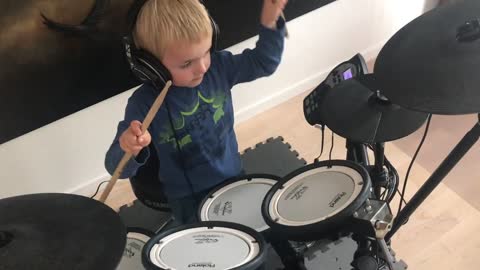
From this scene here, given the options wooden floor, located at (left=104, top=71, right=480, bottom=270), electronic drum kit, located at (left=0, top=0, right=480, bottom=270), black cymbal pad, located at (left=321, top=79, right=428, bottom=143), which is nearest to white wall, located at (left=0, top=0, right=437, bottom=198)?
wooden floor, located at (left=104, top=71, right=480, bottom=270)

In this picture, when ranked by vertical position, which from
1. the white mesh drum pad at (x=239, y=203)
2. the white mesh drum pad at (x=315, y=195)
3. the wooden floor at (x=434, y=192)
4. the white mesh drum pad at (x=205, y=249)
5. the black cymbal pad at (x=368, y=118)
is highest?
the black cymbal pad at (x=368, y=118)

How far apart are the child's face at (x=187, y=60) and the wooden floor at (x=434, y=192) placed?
2.47 feet

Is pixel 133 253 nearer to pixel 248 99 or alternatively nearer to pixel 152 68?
pixel 152 68

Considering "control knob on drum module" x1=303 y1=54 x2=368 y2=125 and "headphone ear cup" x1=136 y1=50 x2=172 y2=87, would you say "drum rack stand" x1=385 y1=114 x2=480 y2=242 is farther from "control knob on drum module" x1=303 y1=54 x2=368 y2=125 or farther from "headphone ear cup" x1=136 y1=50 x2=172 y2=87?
"headphone ear cup" x1=136 y1=50 x2=172 y2=87

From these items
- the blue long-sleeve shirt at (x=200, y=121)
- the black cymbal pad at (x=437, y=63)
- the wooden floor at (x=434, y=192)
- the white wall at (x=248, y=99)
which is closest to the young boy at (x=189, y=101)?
the blue long-sleeve shirt at (x=200, y=121)

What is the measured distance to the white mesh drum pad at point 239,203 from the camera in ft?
3.47

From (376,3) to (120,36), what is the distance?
1.01 metres

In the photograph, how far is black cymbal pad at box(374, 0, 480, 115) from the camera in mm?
785

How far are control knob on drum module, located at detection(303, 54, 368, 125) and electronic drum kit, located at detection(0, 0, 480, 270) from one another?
4 centimetres

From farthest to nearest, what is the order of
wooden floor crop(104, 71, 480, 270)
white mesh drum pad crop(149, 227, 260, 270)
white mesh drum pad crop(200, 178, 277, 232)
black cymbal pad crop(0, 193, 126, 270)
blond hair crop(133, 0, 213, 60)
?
wooden floor crop(104, 71, 480, 270) → white mesh drum pad crop(200, 178, 277, 232) → blond hair crop(133, 0, 213, 60) → white mesh drum pad crop(149, 227, 260, 270) → black cymbal pad crop(0, 193, 126, 270)

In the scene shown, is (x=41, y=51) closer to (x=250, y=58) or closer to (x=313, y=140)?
(x=250, y=58)

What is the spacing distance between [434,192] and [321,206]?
0.81m

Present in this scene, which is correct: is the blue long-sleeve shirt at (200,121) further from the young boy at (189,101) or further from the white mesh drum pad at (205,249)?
the white mesh drum pad at (205,249)

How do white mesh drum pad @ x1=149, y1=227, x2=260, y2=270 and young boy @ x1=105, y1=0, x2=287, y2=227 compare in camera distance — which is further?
young boy @ x1=105, y1=0, x2=287, y2=227
